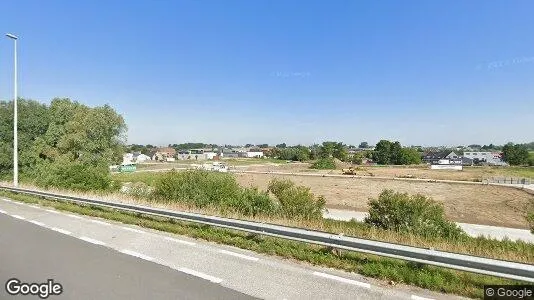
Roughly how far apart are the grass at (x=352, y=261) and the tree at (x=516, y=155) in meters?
131

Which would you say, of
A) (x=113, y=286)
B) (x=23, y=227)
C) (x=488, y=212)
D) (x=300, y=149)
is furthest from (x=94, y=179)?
(x=300, y=149)

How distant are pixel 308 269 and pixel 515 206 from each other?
42.1 metres

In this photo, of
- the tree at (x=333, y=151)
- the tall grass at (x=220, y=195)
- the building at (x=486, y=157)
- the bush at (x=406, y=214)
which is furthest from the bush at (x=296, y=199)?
the building at (x=486, y=157)

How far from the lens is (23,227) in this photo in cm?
1203

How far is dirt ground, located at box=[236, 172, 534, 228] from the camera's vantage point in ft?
120

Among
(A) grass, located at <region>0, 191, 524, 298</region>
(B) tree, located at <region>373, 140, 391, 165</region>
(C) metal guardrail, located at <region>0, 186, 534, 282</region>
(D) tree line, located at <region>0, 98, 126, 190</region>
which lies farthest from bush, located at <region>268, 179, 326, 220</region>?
(B) tree, located at <region>373, 140, 391, 165</region>

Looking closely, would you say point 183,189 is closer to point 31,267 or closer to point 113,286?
point 31,267


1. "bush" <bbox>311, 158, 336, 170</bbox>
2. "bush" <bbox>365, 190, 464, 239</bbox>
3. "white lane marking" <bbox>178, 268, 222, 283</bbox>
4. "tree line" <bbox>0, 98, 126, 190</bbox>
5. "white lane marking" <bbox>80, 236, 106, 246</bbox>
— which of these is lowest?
"bush" <bbox>311, 158, 336, 170</bbox>

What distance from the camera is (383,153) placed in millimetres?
135750

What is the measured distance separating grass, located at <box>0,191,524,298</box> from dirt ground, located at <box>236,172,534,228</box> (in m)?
31.6

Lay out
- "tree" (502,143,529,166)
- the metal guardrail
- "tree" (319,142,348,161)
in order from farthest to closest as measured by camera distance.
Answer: "tree" (319,142,348,161), "tree" (502,143,529,166), the metal guardrail

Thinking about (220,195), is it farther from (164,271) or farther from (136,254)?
(164,271)

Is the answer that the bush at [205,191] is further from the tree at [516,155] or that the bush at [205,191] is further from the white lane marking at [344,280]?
the tree at [516,155]

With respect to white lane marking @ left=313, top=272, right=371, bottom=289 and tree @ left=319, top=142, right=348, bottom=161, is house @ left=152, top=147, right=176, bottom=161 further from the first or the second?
white lane marking @ left=313, top=272, right=371, bottom=289
